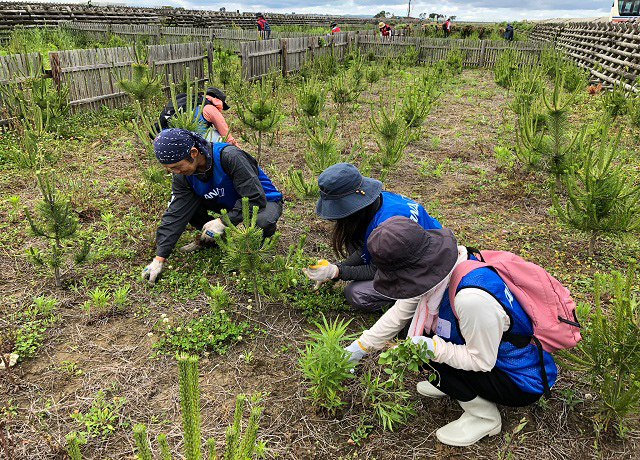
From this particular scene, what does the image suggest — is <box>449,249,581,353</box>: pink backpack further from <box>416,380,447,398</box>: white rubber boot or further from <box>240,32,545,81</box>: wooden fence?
<box>240,32,545,81</box>: wooden fence

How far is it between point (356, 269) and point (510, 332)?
1181 mm

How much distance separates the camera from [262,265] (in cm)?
268

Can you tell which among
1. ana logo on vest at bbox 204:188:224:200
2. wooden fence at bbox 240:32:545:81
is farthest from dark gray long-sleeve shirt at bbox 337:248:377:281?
wooden fence at bbox 240:32:545:81

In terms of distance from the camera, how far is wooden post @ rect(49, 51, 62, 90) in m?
6.89

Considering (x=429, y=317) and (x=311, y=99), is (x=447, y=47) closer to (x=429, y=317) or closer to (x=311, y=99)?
(x=311, y=99)

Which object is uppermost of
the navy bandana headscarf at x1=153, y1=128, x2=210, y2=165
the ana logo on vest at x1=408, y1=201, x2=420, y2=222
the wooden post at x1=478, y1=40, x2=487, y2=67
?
the wooden post at x1=478, y1=40, x2=487, y2=67

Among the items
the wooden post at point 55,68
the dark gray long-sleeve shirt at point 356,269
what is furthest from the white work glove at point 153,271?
the wooden post at point 55,68

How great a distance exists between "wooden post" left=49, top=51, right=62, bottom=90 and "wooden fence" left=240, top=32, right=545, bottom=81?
4.85 metres

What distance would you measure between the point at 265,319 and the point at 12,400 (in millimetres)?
1435

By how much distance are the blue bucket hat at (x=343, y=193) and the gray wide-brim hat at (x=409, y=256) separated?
0.61 metres

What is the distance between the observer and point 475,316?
68.3 inches

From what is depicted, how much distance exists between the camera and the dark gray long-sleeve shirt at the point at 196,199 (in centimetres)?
320

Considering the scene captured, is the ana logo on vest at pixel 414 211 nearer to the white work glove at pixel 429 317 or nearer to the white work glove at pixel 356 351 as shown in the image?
the white work glove at pixel 429 317

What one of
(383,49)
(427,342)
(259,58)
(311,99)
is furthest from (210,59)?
(427,342)
